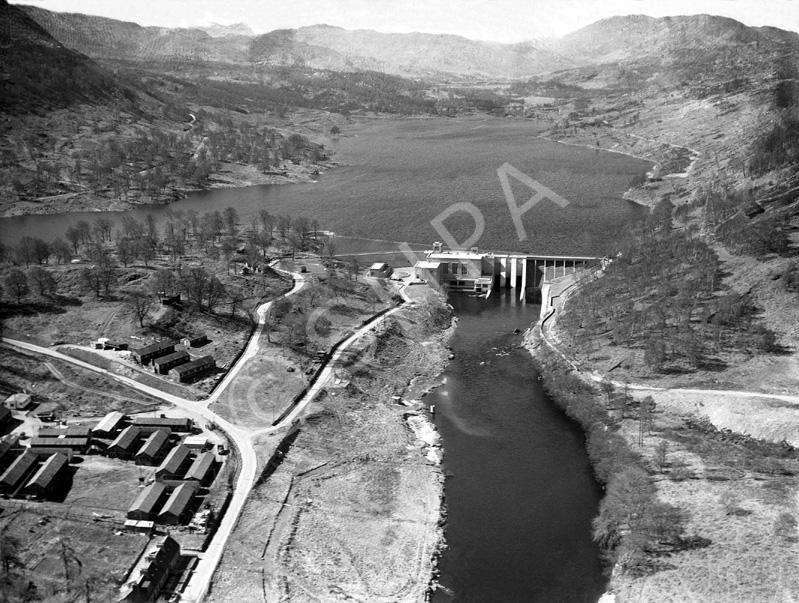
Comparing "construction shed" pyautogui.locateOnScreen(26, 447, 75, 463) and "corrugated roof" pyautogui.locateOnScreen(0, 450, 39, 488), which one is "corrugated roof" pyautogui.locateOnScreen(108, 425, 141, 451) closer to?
"construction shed" pyautogui.locateOnScreen(26, 447, 75, 463)

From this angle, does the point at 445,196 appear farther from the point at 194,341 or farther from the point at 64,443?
the point at 64,443

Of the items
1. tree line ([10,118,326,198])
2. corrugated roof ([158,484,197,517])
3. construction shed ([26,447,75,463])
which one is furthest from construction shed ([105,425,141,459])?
tree line ([10,118,326,198])

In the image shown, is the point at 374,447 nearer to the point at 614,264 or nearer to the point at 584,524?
the point at 584,524

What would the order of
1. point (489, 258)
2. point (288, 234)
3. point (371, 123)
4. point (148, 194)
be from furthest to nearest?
point (371, 123)
point (148, 194)
point (288, 234)
point (489, 258)

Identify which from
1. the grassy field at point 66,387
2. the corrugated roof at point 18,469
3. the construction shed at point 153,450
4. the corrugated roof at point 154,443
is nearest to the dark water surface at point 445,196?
the grassy field at point 66,387

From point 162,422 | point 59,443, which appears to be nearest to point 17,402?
point 59,443

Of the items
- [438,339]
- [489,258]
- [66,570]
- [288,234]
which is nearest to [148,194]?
[288,234]
